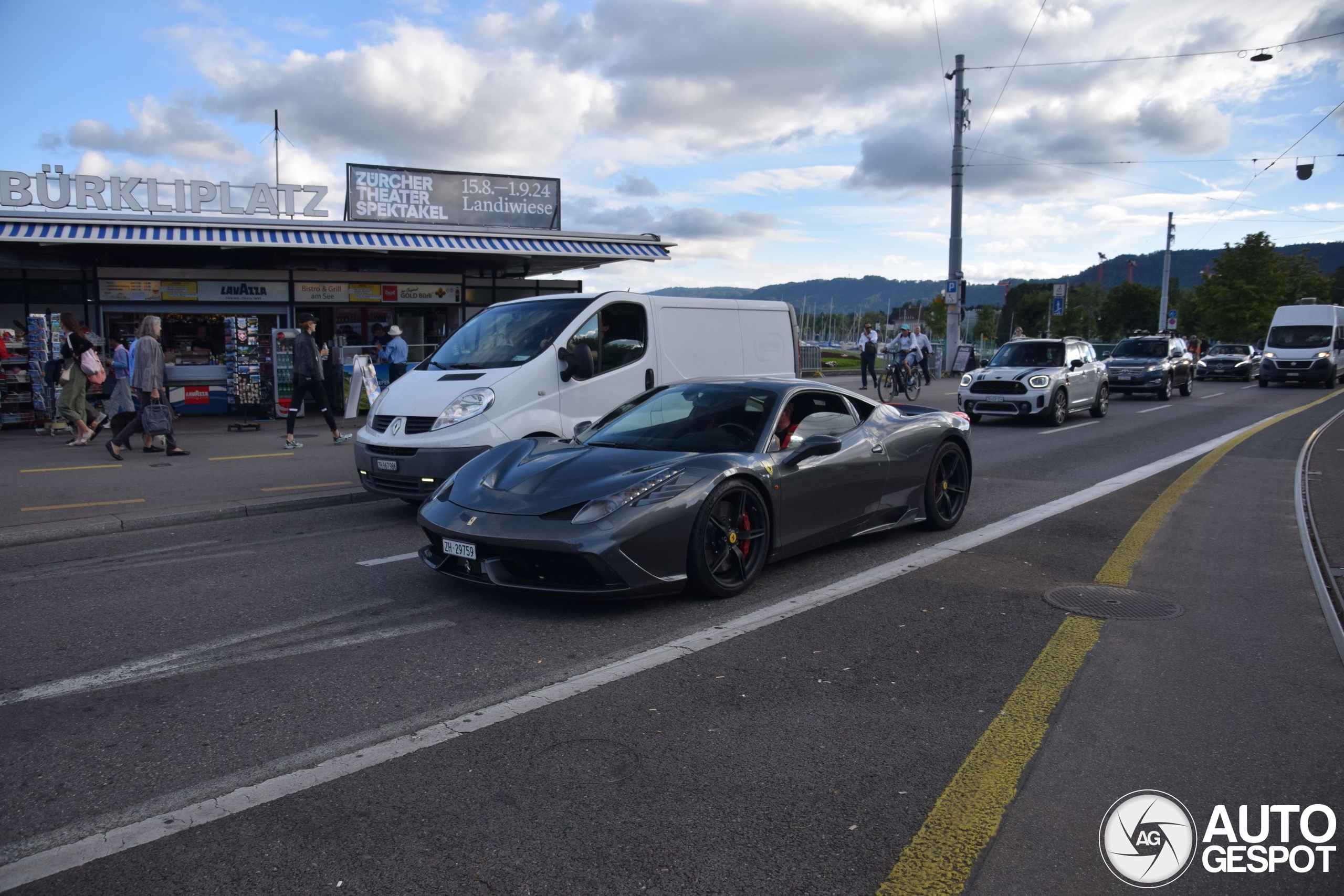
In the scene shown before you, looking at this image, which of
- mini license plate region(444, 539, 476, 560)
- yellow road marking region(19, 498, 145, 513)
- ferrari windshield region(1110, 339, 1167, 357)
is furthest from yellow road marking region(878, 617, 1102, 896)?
ferrari windshield region(1110, 339, 1167, 357)

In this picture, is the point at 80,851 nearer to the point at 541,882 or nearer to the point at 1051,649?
the point at 541,882

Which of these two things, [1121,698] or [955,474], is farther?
[955,474]

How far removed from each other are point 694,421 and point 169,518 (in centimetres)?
504

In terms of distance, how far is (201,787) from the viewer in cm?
308

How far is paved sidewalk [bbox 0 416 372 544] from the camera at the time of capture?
26.4 ft

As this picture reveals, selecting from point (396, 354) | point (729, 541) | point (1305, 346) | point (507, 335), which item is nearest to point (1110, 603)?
point (729, 541)

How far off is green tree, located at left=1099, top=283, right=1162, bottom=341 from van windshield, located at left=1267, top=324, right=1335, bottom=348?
58643 mm

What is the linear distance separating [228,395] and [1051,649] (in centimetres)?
1692

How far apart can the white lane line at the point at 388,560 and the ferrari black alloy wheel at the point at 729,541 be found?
2172mm

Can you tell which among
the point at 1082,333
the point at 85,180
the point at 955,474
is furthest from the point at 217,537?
the point at 1082,333

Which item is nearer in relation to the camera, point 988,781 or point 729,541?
point 988,781

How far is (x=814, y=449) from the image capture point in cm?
584

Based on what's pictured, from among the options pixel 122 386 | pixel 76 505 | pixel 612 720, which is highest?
pixel 122 386

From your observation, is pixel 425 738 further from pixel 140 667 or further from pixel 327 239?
pixel 327 239
